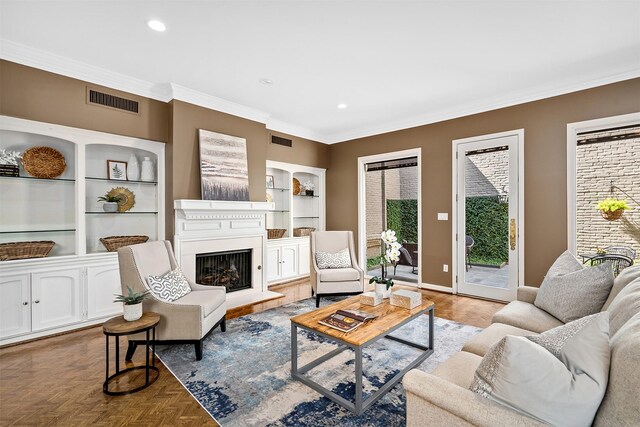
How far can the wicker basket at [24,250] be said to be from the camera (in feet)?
9.44

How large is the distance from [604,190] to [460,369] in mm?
3976

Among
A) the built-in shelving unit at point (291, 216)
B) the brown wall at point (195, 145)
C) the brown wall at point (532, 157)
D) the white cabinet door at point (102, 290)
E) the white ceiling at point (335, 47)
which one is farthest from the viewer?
the built-in shelving unit at point (291, 216)

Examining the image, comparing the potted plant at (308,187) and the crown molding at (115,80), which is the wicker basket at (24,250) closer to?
the crown molding at (115,80)

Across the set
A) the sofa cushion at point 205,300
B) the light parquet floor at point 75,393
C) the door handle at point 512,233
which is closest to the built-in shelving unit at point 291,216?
the sofa cushion at point 205,300

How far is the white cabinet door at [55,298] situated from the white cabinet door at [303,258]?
10.9 feet

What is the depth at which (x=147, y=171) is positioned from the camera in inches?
156

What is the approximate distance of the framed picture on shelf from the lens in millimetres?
3760

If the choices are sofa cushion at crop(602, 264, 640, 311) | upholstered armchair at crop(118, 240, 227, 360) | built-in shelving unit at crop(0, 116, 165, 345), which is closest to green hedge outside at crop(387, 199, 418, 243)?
sofa cushion at crop(602, 264, 640, 311)

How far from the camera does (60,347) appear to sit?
9.37 ft

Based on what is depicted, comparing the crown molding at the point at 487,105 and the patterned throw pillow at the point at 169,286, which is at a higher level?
the crown molding at the point at 487,105

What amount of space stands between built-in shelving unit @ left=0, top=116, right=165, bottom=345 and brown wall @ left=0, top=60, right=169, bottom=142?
98 mm

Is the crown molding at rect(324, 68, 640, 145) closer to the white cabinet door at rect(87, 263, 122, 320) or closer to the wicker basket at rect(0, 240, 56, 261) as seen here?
the white cabinet door at rect(87, 263, 122, 320)

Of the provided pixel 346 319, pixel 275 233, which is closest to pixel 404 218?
pixel 275 233

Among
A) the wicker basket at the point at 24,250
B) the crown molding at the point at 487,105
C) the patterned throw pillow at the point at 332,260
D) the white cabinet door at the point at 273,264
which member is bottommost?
the white cabinet door at the point at 273,264
